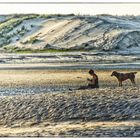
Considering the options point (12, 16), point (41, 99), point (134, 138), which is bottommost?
point (134, 138)

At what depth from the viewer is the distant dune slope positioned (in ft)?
14.5

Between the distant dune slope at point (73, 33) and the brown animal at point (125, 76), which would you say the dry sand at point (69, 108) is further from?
the distant dune slope at point (73, 33)

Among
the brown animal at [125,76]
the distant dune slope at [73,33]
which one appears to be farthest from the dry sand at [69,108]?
the distant dune slope at [73,33]

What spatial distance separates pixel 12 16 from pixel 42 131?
38.5 inches

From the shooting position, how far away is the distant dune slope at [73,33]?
14.5ft

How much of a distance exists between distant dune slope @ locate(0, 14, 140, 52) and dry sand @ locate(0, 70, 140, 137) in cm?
22

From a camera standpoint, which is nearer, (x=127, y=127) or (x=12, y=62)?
(x=127, y=127)

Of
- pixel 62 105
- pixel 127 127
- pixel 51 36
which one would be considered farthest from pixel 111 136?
pixel 51 36

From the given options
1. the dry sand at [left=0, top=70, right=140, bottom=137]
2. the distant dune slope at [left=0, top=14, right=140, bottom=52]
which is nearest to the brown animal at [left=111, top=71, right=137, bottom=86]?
the dry sand at [left=0, top=70, right=140, bottom=137]

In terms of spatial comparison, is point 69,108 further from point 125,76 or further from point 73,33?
point 73,33

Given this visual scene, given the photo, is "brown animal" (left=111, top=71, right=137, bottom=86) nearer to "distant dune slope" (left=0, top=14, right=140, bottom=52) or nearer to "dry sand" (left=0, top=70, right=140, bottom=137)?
"dry sand" (left=0, top=70, right=140, bottom=137)

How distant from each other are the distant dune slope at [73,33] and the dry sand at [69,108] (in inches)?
8.8

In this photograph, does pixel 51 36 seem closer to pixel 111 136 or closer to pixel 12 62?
pixel 12 62

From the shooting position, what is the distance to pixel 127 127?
4.09 m
